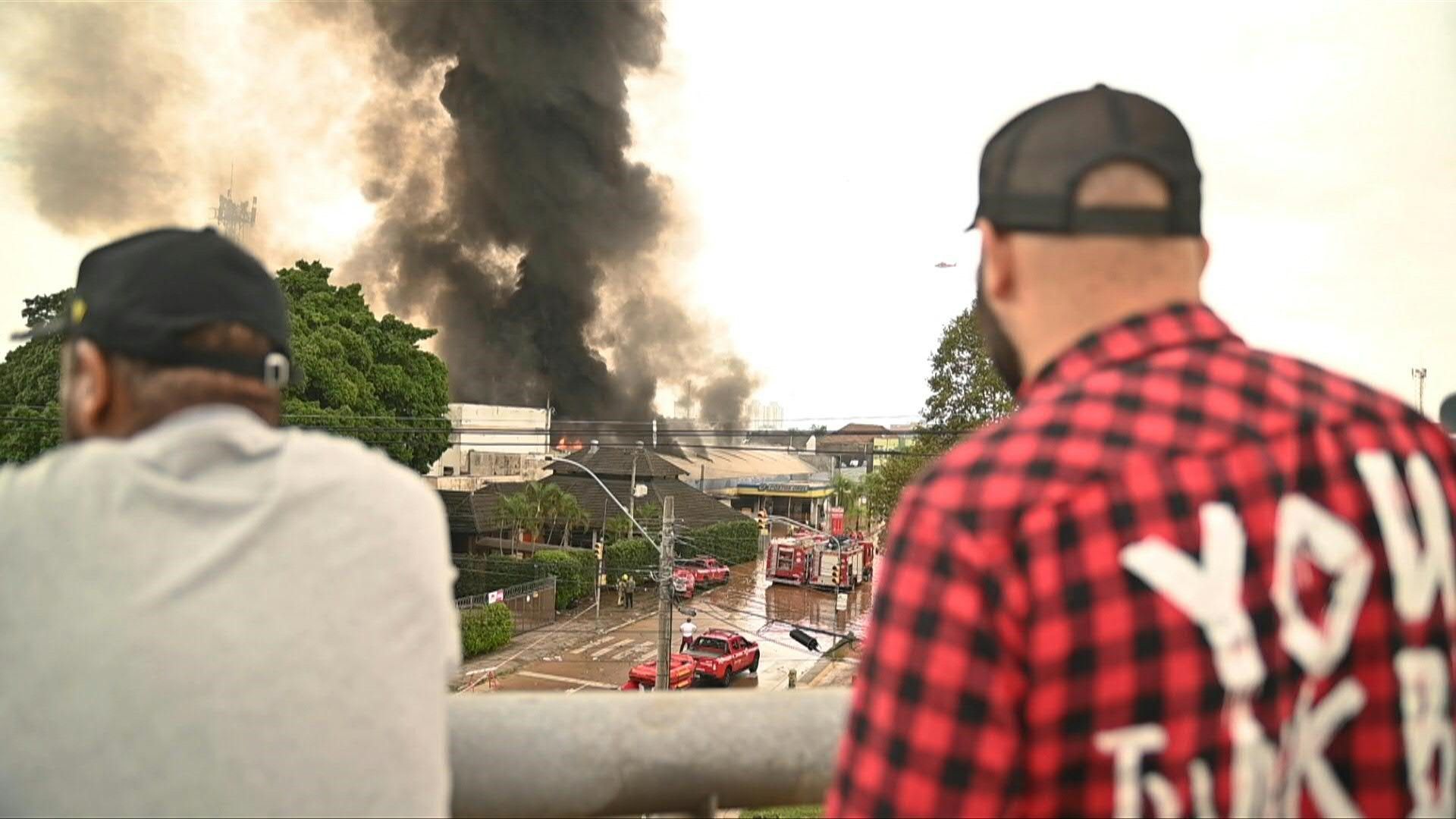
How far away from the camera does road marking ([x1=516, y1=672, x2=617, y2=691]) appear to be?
82.0ft

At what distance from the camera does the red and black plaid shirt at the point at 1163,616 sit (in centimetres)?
93

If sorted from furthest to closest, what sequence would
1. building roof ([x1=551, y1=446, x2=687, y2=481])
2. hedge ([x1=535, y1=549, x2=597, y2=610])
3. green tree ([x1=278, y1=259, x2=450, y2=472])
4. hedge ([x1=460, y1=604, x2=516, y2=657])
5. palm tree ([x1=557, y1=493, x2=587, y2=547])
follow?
building roof ([x1=551, y1=446, x2=687, y2=481]) → palm tree ([x1=557, y1=493, x2=587, y2=547]) → hedge ([x1=535, y1=549, x2=597, y2=610]) → hedge ([x1=460, y1=604, x2=516, y2=657]) → green tree ([x1=278, y1=259, x2=450, y2=472])

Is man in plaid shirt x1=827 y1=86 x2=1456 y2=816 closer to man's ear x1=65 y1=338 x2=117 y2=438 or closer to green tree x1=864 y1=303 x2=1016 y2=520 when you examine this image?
man's ear x1=65 y1=338 x2=117 y2=438

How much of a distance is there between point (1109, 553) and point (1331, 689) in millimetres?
→ 278

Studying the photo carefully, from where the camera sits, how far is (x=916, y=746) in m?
0.94

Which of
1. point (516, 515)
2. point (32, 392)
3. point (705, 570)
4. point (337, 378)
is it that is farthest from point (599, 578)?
point (32, 392)

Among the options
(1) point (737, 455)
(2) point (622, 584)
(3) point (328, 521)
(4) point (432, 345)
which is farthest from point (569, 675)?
(1) point (737, 455)

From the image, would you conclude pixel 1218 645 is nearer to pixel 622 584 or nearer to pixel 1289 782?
pixel 1289 782

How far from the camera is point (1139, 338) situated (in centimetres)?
107

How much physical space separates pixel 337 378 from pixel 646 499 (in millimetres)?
17132

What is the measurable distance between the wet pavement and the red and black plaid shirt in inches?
941

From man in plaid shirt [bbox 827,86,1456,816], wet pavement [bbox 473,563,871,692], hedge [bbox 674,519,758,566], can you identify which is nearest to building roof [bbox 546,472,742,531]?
hedge [bbox 674,519,758,566]

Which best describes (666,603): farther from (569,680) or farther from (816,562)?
(816,562)

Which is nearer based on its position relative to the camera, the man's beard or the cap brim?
the man's beard
